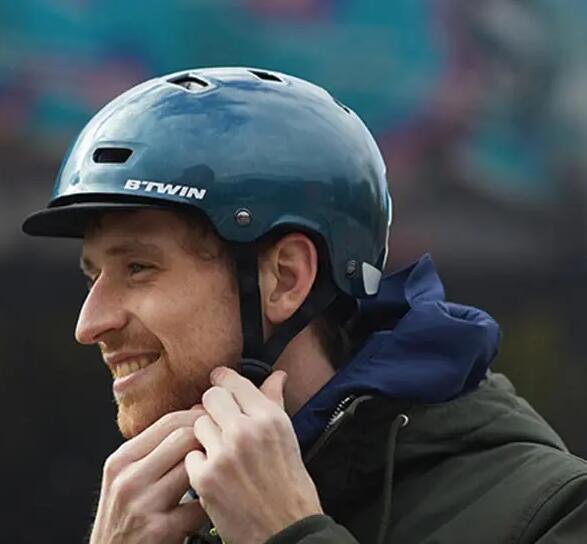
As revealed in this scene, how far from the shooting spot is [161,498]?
2.95 meters

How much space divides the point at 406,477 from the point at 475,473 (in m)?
0.15

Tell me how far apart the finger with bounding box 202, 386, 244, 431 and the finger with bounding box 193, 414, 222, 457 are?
0.01 metres

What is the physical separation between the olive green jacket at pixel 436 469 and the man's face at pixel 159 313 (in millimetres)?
315

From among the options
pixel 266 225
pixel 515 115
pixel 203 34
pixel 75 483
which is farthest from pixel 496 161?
pixel 266 225

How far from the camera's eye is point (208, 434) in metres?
2.92

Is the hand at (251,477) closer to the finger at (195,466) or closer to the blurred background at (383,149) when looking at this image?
the finger at (195,466)

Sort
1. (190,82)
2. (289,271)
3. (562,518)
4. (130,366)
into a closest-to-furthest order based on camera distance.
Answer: (562,518) < (130,366) < (289,271) < (190,82)

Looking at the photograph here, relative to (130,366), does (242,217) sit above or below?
above

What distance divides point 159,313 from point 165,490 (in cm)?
38

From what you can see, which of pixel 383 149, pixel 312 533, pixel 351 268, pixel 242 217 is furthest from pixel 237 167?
pixel 383 149

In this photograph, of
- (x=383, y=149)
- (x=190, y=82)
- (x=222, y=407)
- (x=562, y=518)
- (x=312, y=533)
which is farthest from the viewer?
(x=383, y=149)

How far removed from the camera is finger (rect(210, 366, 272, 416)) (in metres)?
2.96

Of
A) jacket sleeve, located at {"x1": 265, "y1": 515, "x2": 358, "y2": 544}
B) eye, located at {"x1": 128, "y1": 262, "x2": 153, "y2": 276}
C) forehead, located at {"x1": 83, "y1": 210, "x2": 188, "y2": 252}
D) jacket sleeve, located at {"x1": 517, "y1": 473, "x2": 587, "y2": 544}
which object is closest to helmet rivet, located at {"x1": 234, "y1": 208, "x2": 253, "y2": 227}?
forehead, located at {"x1": 83, "y1": 210, "x2": 188, "y2": 252}

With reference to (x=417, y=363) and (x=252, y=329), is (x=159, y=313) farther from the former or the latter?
(x=417, y=363)
